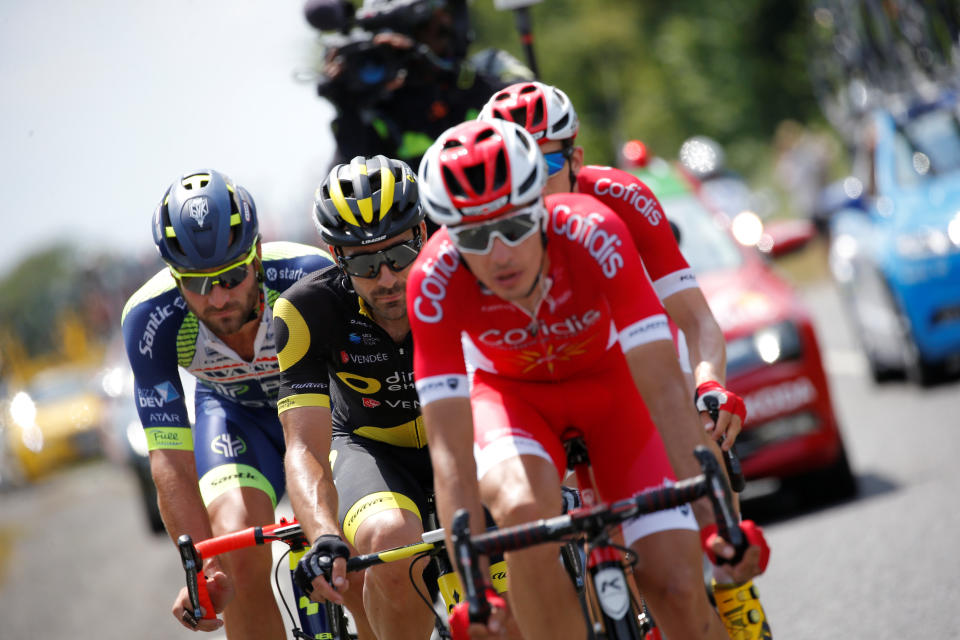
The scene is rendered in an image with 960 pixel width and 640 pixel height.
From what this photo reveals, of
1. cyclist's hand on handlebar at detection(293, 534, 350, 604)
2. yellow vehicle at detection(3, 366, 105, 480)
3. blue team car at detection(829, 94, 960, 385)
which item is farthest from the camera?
yellow vehicle at detection(3, 366, 105, 480)

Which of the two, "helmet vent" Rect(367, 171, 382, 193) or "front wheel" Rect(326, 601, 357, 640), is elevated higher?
"helmet vent" Rect(367, 171, 382, 193)

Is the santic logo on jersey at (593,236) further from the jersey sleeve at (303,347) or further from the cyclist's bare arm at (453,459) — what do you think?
the jersey sleeve at (303,347)

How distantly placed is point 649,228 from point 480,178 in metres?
1.07

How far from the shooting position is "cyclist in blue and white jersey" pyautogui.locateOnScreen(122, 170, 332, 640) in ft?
17.7

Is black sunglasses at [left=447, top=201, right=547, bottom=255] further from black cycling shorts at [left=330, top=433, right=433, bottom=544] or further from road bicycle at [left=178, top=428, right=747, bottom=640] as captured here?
black cycling shorts at [left=330, top=433, right=433, bottom=544]

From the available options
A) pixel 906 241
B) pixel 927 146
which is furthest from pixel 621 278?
pixel 927 146

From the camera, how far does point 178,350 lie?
19.0ft

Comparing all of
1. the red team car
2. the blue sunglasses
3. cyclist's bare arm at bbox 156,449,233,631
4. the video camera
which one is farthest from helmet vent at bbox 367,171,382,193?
the red team car

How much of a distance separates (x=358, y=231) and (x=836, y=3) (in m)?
16.2

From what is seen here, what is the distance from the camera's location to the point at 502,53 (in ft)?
27.2

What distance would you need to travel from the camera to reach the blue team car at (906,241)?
10453 millimetres

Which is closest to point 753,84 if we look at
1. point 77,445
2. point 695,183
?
point 77,445

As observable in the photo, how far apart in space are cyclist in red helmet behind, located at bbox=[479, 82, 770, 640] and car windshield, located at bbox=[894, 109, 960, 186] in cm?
670

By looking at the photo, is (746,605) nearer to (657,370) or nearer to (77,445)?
(657,370)
